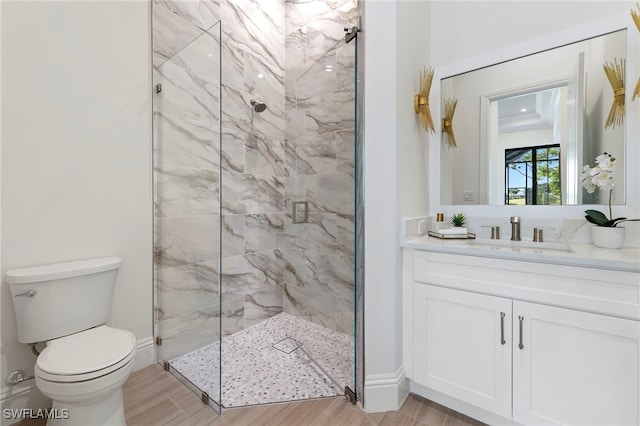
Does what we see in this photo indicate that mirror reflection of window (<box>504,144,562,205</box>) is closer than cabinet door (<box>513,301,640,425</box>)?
No

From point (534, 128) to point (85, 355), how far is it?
104 inches

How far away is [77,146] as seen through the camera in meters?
1.62

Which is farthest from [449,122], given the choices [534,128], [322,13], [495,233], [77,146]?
[77,146]

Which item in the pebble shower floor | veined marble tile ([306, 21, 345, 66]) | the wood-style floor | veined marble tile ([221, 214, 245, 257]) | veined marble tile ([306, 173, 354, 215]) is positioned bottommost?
the wood-style floor

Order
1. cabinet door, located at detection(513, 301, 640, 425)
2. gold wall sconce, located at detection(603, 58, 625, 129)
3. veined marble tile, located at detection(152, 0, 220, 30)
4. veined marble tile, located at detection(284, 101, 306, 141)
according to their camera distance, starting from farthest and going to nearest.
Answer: veined marble tile, located at detection(284, 101, 306, 141) → veined marble tile, located at detection(152, 0, 220, 30) → gold wall sconce, located at detection(603, 58, 625, 129) → cabinet door, located at detection(513, 301, 640, 425)

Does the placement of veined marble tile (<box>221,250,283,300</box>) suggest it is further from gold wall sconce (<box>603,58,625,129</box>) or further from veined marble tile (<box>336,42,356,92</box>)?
gold wall sconce (<box>603,58,625,129</box>)

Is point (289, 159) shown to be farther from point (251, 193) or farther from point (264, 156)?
point (251, 193)

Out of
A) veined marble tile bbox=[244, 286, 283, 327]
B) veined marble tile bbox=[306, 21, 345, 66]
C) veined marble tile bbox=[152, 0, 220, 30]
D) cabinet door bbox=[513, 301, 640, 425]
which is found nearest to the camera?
cabinet door bbox=[513, 301, 640, 425]

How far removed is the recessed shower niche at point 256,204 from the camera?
1650 mm

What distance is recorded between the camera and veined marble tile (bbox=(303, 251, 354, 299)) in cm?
169

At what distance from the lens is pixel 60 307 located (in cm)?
143

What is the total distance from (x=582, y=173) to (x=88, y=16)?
2949mm

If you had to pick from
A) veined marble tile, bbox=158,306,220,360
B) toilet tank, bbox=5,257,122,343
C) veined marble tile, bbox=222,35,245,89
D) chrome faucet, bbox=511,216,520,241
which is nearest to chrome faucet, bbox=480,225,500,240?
chrome faucet, bbox=511,216,520,241

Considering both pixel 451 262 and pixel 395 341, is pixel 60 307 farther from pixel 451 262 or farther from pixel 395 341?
pixel 451 262
